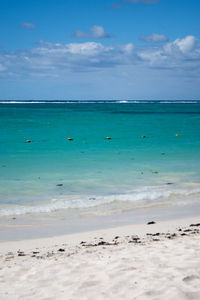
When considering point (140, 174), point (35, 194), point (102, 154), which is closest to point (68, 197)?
point (35, 194)

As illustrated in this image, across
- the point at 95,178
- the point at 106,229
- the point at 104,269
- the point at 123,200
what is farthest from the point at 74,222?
the point at 95,178

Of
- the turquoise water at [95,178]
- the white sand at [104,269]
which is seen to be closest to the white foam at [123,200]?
the turquoise water at [95,178]

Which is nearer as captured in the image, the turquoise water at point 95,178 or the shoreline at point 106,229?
the shoreline at point 106,229

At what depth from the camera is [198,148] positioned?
25719 mm

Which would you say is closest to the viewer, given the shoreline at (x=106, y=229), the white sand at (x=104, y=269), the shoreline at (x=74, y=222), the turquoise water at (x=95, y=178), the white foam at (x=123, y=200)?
the white sand at (x=104, y=269)

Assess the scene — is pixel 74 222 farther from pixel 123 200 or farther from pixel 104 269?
pixel 104 269

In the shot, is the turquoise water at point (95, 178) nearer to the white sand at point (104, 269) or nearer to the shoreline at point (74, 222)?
the shoreline at point (74, 222)

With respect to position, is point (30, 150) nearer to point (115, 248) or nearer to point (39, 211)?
point (39, 211)

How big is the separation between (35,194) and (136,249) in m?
6.50

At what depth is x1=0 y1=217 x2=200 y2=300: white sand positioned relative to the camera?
4711 mm

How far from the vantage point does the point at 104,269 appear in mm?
5504

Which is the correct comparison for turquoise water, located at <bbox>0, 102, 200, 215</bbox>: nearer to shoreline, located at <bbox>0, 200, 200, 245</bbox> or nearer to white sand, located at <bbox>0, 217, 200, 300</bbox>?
shoreline, located at <bbox>0, 200, 200, 245</bbox>

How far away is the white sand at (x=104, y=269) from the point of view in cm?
471

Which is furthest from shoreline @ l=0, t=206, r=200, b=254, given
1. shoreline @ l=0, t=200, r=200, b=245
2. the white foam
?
the white foam
